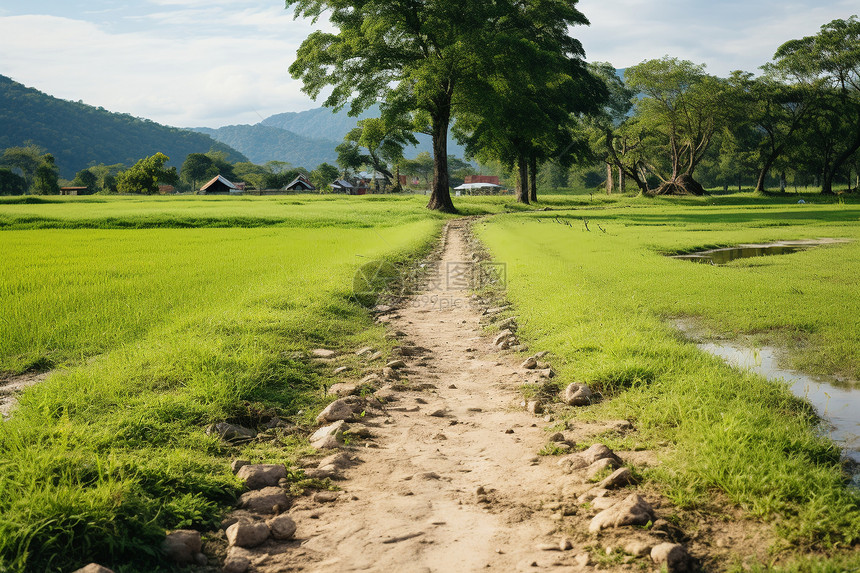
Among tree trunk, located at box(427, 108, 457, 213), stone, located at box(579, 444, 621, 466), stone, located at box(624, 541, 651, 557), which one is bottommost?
stone, located at box(624, 541, 651, 557)

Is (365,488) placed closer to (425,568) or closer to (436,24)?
(425,568)

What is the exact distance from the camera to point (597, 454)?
3.93m

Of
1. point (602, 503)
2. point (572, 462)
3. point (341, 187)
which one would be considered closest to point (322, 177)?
point (341, 187)

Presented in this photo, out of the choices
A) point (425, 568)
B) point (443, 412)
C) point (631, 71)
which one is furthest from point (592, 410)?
point (631, 71)

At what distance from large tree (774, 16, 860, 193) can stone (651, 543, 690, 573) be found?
219ft

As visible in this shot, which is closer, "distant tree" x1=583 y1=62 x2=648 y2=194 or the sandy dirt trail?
the sandy dirt trail

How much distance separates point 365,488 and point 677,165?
65.4 m

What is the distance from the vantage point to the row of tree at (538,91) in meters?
32.4

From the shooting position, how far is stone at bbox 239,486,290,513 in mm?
3494

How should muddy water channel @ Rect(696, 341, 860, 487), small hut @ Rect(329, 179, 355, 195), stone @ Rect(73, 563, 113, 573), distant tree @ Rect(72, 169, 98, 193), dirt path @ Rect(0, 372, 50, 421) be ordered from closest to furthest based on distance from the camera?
1. stone @ Rect(73, 563, 113, 573)
2. muddy water channel @ Rect(696, 341, 860, 487)
3. dirt path @ Rect(0, 372, 50, 421)
4. small hut @ Rect(329, 179, 355, 195)
5. distant tree @ Rect(72, 169, 98, 193)

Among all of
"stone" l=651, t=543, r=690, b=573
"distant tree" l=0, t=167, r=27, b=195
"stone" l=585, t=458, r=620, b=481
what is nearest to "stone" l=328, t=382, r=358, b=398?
"stone" l=585, t=458, r=620, b=481

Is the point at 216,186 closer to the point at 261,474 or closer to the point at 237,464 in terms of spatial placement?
the point at 237,464

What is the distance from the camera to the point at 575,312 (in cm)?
780

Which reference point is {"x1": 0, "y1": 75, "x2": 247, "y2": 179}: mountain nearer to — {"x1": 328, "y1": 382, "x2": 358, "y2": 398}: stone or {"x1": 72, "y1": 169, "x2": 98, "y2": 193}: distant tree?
{"x1": 72, "y1": 169, "x2": 98, "y2": 193}: distant tree
